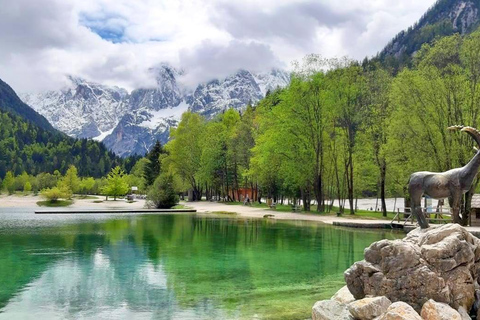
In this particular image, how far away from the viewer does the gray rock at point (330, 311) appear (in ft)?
29.5

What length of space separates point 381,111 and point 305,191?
15395 millimetres

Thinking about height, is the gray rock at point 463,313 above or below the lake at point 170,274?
above

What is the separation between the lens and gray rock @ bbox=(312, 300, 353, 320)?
8.98 metres

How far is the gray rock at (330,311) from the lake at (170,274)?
1.28 m

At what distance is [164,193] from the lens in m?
60.5

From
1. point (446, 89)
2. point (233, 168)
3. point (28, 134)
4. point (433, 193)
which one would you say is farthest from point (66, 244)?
point (28, 134)

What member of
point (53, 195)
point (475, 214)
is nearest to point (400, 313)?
point (475, 214)

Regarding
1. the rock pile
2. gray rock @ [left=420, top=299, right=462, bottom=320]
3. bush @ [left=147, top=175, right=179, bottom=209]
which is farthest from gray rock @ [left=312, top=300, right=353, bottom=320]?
bush @ [left=147, top=175, right=179, bottom=209]

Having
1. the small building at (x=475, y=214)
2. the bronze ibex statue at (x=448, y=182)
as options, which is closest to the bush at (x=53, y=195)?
the small building at (x=475, y=214)

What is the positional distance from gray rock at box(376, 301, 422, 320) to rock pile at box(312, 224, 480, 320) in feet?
1.54

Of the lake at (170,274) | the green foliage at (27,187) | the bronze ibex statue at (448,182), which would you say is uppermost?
the green foliage at (27,187)

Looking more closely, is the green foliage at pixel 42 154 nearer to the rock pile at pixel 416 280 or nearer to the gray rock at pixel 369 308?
the rock pile at pixel 416 280

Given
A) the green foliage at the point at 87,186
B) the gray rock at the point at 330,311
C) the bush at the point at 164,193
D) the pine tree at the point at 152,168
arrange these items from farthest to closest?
the green foliage at the point at 87,186 < the pine tree at the point at 152,168 < the bush at the point at 164,193 < the gray rock at the point at 330,311

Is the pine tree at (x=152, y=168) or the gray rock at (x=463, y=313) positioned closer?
the gray rock at (x=463, y=313)
